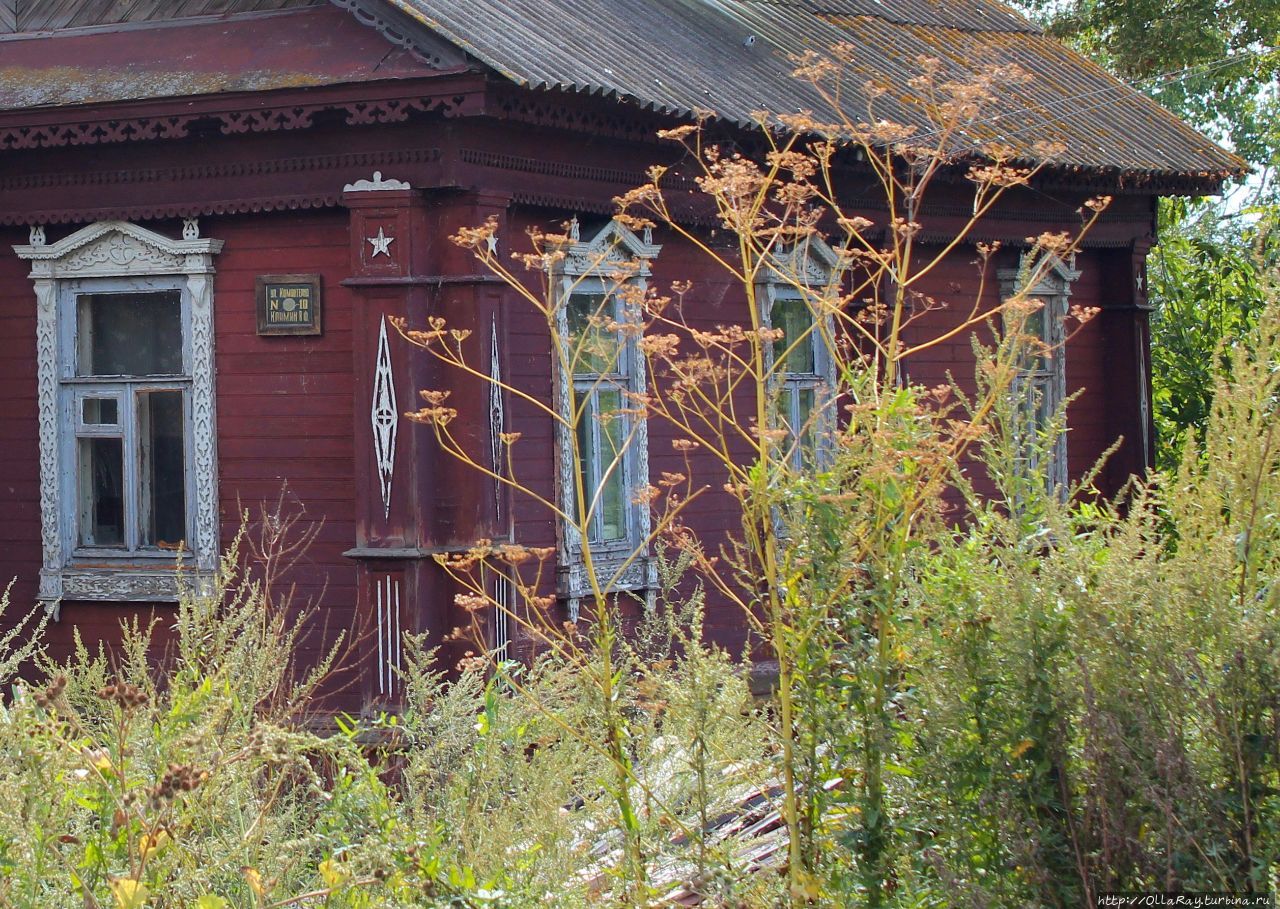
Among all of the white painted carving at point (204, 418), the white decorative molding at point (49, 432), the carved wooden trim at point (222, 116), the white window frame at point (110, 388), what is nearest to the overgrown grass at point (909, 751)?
the carved wooden trim at point (222, 116)

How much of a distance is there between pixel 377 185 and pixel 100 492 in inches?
97.5

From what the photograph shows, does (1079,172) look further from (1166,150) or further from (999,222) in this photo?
(1166,150)

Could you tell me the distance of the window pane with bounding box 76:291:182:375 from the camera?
934 cm

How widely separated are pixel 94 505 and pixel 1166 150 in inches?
328

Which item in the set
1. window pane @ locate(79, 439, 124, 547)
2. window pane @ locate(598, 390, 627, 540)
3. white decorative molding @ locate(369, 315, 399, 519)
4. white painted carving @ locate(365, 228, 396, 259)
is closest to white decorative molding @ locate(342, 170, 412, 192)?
white painted carving @ locate(365, 228, 396, 259)

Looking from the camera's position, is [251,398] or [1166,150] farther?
[1166,150]

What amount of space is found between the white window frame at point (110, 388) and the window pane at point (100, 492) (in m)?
0.06

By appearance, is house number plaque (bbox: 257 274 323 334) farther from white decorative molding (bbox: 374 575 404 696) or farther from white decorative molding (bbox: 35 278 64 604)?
white decorative molding (bbox: 374 575 404 696)

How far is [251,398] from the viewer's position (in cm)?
914

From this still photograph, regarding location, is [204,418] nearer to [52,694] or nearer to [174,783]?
[52,694]

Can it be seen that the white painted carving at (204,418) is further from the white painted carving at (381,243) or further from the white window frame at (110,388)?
the white painted carving at (381,243)

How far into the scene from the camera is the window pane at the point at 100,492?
374 inches

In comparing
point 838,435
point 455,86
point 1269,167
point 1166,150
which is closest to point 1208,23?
point 1269,167

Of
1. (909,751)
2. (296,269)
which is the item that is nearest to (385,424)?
(296,269)
